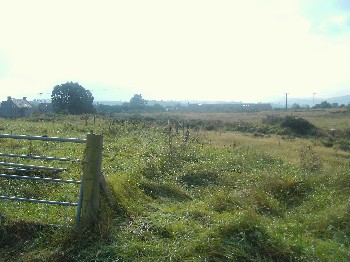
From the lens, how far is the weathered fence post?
4.57m

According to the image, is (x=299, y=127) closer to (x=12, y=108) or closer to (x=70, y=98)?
(x=70, y=98)

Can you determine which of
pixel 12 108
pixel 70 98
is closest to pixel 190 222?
pixel 70 98

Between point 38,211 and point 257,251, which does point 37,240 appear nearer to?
point 38,211

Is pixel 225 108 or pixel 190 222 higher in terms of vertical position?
pixel 225 108

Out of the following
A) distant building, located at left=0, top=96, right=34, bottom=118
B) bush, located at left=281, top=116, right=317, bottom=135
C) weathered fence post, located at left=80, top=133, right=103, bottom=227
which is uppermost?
distant building, located at left=0, top=96, right=34, bottom=118

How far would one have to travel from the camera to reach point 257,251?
425 cm

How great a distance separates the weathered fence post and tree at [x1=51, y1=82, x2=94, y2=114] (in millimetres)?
53123

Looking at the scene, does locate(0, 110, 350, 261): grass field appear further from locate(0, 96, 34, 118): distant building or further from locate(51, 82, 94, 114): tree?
locate(0, 96, 34, 118): distant building

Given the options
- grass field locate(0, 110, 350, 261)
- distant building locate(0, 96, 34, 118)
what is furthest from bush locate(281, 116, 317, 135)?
distant building locate(0, 96, 34, 118)

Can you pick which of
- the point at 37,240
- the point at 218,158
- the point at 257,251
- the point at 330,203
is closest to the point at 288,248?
the point at 257,251

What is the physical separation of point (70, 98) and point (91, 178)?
54485mm

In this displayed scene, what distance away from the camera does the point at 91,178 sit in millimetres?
4605

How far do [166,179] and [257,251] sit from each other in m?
3.95

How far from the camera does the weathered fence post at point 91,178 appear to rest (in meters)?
4.57
